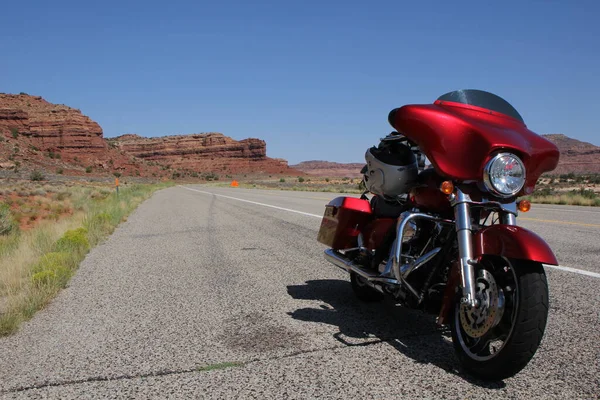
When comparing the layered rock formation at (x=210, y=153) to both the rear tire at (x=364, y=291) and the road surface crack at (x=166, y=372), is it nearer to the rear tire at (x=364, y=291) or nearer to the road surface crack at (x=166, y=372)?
the rear tire at (x=364, y=291)

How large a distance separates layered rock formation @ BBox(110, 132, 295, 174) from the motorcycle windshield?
500 ft

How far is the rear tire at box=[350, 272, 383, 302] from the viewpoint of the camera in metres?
4.95

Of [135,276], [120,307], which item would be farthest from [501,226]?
[135,276]

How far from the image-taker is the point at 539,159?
347 cm

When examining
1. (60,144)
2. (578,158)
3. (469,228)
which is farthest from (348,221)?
(578,158)

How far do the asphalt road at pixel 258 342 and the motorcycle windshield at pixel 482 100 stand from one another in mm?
1727

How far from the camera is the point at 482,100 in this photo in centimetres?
374

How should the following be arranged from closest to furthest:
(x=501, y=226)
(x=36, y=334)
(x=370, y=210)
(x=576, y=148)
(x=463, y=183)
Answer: (x=501, y=226), (x=463, y=183), (x=36, y=334), (x=370, y=210), (x=576, y=148)

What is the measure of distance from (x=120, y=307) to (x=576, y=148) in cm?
18531

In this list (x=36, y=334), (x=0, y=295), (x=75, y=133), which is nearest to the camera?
(x=36, y=334)

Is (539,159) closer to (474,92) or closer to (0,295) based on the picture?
(474,92)

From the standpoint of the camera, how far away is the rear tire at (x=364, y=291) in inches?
195

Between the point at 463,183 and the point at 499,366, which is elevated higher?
the point at 463,183

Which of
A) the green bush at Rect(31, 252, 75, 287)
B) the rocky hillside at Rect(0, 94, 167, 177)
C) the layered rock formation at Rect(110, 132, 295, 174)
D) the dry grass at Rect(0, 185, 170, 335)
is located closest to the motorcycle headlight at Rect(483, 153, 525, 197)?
the dry grass at Rect(0, 185, 170, 335)
